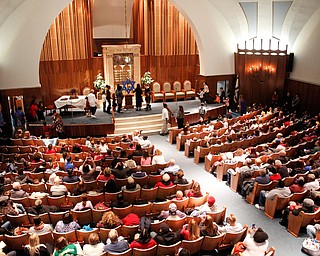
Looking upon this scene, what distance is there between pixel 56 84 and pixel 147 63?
5.03 m

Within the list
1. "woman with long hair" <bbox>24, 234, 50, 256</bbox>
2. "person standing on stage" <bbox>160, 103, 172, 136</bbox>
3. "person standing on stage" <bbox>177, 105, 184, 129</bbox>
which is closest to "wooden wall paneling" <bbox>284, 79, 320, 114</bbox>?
"person standing on stage" <bbox>177, 105, 184, 129</bbox>

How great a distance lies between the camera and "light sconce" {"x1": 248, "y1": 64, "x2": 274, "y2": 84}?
15764mm

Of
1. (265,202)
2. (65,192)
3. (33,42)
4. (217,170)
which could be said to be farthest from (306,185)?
(33,42)

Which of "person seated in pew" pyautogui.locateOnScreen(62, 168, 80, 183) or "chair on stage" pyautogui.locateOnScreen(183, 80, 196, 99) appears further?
"chair on stage" pyautogui.locateOnScreen(183, 80, 196, 99)

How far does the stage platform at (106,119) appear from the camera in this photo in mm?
12867

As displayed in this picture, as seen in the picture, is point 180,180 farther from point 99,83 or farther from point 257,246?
point 99,83

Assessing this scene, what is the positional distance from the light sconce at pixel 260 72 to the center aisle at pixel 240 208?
709 centimetres

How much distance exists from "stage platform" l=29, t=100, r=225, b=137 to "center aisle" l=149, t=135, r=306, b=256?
290 cm

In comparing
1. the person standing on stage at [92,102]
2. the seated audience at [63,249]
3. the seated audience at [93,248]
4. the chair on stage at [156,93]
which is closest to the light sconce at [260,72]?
the chair on stage at [156,93]

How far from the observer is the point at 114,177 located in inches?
297

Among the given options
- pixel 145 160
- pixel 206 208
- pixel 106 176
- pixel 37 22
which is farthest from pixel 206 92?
pixel 206 208

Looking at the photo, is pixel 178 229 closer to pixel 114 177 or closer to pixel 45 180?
pixel 114 177

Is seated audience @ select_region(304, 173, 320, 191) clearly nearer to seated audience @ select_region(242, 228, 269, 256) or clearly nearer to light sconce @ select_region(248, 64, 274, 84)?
seated audience @ select_region(242, 228, 269, 256)

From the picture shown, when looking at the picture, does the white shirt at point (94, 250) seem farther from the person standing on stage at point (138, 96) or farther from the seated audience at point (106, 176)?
the person standing on stage at point (138, 96)
